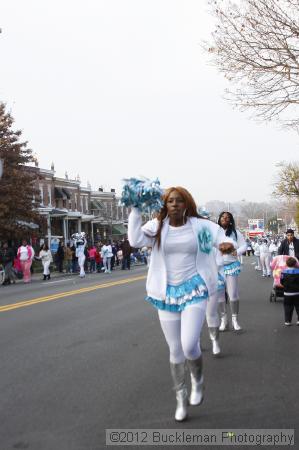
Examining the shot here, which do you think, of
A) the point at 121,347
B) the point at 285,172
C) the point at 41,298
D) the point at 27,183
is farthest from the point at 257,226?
the point at 121,347

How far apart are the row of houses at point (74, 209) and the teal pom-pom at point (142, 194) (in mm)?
42339

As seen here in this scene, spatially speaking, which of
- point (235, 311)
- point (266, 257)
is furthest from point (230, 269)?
point (266, 257)

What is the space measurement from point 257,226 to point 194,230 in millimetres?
81327

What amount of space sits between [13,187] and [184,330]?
105ft

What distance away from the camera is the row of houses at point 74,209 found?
57.6m

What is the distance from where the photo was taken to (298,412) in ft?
17.1

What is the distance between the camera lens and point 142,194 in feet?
16.3

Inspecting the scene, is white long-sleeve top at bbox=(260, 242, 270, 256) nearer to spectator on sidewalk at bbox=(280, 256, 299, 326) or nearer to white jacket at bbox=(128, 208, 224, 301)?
spectator on sidewalk at bbox=(280, 256, 299, 326)

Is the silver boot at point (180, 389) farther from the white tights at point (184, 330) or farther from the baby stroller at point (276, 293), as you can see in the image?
the baby stroller at point (276, 293)

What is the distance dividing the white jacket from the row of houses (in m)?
42.2

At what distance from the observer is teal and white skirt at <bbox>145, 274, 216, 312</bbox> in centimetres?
506

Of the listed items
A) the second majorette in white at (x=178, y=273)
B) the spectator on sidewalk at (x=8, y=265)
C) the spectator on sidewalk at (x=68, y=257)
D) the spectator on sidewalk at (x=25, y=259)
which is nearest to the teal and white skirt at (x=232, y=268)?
the second majorette in white at (x=178, y=273)

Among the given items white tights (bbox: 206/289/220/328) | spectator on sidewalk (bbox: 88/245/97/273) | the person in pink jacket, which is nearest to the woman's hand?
white tights (bbox: 206/289/220/328)

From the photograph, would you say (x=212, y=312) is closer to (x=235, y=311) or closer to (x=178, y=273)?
(x=235, y=311)
